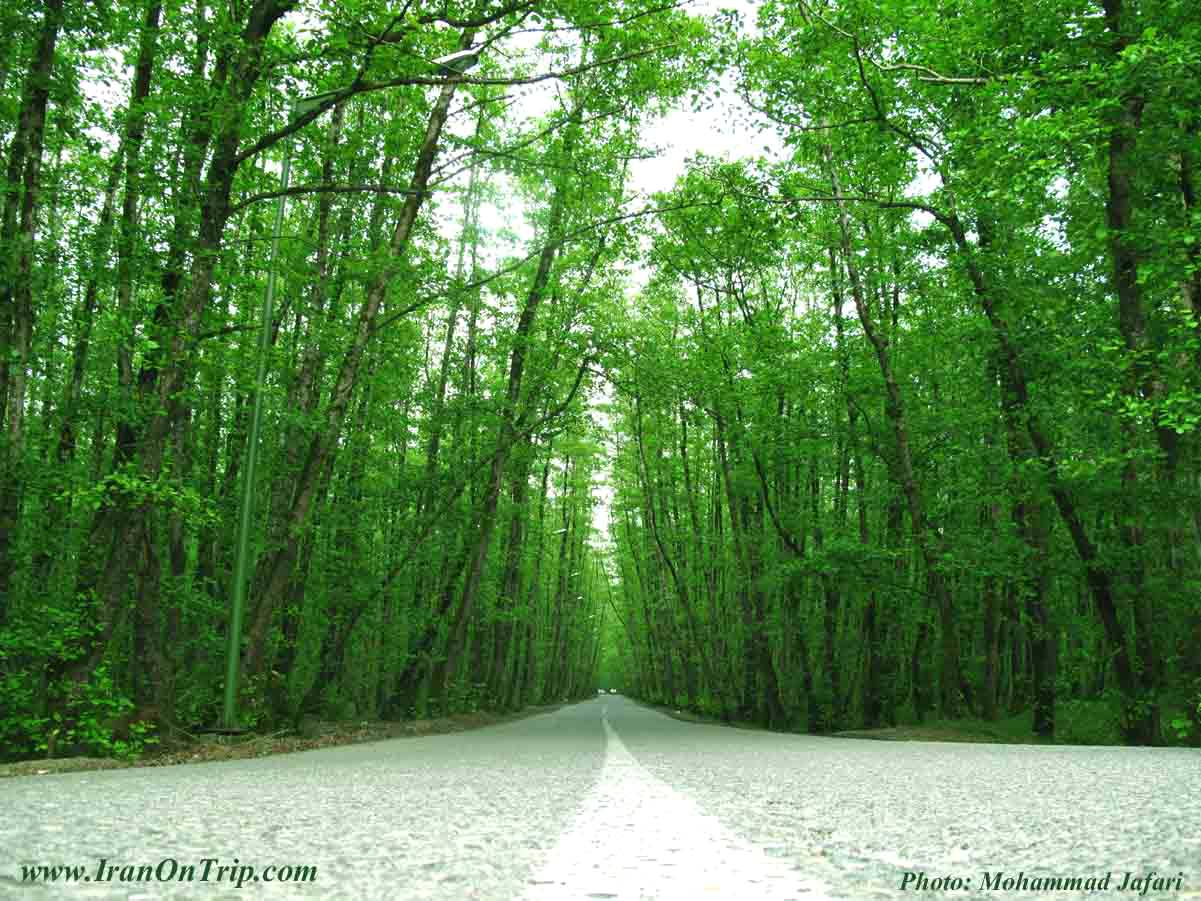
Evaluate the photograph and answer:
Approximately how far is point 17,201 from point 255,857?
35.2 feet

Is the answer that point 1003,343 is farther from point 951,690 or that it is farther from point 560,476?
point 560,476

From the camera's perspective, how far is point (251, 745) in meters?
10.4

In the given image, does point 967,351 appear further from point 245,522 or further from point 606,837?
point 606,837

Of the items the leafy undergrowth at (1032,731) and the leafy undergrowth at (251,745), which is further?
the leafy undergrowth at (1032,731)

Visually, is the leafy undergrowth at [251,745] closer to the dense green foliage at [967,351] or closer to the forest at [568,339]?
the forest at [568,339]

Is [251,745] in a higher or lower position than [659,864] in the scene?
lower

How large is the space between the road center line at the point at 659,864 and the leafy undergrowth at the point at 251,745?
19.5ft

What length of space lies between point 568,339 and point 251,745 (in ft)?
41.9

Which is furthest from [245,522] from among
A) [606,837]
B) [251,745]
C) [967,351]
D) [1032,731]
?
[1032,731]

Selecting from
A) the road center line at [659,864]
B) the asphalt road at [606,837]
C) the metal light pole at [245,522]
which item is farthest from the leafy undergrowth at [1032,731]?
the road center line at [659,864]

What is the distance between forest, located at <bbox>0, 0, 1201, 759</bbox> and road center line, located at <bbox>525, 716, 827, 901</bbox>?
23.3ft

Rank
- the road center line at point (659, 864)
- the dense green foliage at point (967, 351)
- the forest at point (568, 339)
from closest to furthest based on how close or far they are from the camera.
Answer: the road center line at point (659, 864)
the forest at point (568, 339)
the dense green foliage at point (967, 351)

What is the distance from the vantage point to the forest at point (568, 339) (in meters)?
8.98

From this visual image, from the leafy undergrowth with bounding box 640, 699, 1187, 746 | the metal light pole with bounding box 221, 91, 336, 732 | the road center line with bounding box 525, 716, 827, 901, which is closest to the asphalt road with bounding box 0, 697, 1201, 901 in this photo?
the road center line with bounding box 525, 716, 827, 901
